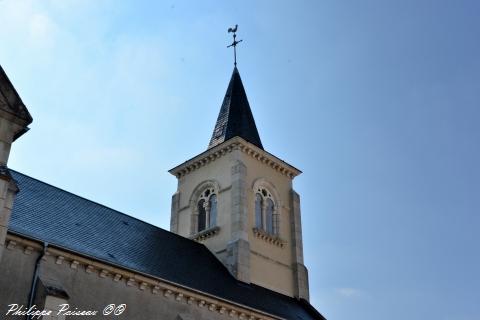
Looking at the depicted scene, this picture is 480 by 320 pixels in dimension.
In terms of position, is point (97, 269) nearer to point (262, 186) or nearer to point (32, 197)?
point (32, 197)

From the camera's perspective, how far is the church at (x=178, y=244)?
13.3 m

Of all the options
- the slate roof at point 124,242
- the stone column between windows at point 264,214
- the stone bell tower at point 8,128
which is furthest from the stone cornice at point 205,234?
the stone bell tower at point 8,128

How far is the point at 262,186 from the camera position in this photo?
88.8 feet

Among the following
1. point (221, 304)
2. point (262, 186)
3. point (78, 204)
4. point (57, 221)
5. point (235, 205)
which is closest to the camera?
point (57, 221)

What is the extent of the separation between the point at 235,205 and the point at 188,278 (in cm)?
671

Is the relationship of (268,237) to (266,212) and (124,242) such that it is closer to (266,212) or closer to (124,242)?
(266,212)

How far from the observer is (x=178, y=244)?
22.4m

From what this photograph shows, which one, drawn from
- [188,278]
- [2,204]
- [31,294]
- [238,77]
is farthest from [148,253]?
[238,77]

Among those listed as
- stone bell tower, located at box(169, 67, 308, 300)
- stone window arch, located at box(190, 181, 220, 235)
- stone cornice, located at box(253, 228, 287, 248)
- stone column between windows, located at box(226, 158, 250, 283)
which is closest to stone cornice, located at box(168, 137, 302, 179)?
stone bell tower, located at box(169, 67, 308, 300)

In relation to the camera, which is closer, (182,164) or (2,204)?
(2,204)

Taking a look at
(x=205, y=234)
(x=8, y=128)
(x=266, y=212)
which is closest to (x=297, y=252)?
(x=266, y=212)

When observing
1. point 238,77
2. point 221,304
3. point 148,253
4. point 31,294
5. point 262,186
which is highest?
point 238,77

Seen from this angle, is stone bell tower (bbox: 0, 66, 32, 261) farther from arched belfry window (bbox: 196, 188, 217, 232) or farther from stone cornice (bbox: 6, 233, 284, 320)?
arched belfry window (bbox: 196, 188, 217, 232)

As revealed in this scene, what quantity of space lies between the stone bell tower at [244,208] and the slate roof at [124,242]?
964mm
